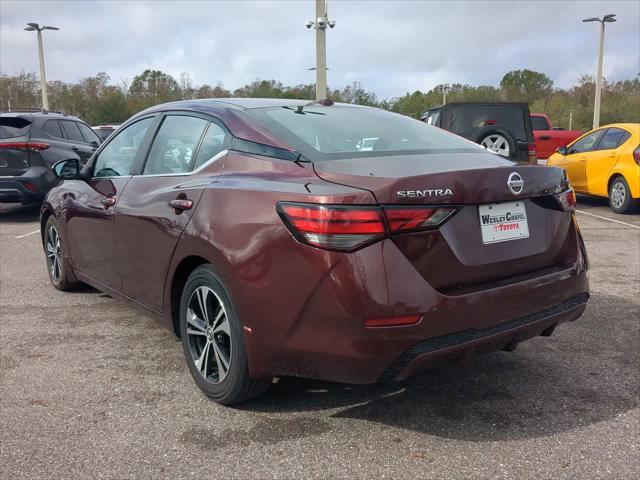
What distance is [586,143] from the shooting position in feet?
35.6

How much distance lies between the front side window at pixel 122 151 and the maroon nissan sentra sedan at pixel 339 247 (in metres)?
0.46

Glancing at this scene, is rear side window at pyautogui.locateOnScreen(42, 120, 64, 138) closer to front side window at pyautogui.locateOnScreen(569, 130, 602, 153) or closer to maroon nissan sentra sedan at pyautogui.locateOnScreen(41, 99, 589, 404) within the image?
maroon nissan sentra sedan at pyautogui.locateOnScreen(41, 99, 589, 404)

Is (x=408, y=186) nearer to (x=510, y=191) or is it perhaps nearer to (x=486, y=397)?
(x=510, y=191)

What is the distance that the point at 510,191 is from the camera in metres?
2.70

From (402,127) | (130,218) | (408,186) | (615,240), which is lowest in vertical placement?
(615,240)

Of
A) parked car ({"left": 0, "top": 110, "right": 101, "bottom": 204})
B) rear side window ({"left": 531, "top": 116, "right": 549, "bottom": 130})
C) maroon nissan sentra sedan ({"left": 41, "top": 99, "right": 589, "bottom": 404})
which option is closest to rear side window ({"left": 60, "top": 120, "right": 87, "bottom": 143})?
parked car ({"left": 0, "top": 110, "right": 101, "bottom": 204})

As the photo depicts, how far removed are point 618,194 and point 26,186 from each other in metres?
9.53

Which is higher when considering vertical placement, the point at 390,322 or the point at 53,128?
the point at 53,128

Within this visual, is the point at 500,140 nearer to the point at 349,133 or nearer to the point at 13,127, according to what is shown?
the point at 13,127

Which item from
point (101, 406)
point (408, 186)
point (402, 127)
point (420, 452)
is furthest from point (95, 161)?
point (420, 452)

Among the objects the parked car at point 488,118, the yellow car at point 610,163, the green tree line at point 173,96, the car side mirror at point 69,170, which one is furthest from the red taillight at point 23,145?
the green tree line at point 173,96

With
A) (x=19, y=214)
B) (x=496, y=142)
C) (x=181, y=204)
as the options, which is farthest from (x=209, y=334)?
(x=496, y=142)

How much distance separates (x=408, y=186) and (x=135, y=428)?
170 centimetres

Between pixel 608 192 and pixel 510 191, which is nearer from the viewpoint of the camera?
pixel 510 191
